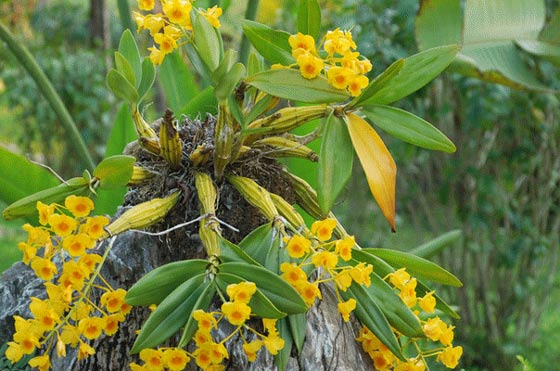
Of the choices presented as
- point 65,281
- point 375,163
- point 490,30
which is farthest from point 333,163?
point 490,30

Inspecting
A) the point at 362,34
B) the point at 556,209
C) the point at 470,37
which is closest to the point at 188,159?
the point at 470,37

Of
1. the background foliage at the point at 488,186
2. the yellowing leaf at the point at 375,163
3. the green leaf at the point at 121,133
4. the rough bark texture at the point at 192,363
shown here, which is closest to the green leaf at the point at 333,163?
the yellowing leaf at the point at 375,163

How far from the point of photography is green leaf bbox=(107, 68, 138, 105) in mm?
1136

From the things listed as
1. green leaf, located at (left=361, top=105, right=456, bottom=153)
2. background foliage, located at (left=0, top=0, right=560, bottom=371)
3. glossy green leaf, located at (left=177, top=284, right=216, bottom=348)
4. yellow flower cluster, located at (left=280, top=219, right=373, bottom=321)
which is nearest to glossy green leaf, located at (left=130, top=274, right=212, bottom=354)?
glossy green leaf, located at (left=177, top=284, right=216, bottom=348)

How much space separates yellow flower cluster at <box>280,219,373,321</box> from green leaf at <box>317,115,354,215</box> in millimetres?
35

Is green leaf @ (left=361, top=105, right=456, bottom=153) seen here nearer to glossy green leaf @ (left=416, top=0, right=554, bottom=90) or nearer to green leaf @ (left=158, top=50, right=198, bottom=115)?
green leaf @ (left=158, top=50, right=198, bottom=115)

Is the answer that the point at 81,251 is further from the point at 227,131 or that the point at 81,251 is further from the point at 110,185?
the point at 227,131

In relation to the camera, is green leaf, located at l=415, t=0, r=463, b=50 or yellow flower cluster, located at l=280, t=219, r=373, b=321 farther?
green leaf, located at l=415, t=0, r=463, b=50

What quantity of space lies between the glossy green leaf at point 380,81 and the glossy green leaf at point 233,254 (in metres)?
0.26

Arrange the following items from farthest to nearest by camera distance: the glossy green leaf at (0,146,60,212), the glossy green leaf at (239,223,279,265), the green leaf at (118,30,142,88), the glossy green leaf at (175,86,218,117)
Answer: the glossy green leaf at (0,146,60,212)
the glossy green leaf at (175,86,218,117)
the green leaf at (118,30,142,88)
the glossy green leaf at (239,223,279,265)

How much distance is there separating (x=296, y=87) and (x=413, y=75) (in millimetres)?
178

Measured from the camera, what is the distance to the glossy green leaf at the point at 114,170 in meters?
1.04

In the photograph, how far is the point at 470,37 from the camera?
234cm

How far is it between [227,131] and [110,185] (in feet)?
0.64
